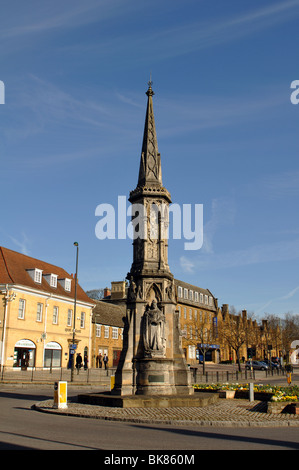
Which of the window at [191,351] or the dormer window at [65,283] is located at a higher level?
the dormer window at [65,283]

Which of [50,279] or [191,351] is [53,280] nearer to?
[50,279]

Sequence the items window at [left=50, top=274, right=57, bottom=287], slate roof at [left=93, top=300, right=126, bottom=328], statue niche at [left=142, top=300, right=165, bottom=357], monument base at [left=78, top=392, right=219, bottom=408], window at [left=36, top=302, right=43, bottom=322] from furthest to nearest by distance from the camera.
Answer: slate roof at [left=93, top=300, right=126, bottom=328], window at [left=50, top=274, right=57, bottom=287], window at [left=36, top=302, right=43, bottom=322], statue niche at [left=142, top=300, right=165, bottom=357], monument base at [left=78, top=392, right=219, bottom=408]

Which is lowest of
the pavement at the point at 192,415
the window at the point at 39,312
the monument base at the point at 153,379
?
the pavement at the point at 192,415

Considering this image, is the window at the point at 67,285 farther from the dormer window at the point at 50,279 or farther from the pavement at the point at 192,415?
the pavement at the point at 192,415

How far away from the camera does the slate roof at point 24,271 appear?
4039 centimetres

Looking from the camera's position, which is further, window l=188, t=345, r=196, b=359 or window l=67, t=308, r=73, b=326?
window l=188, t=345, r=196, b=359

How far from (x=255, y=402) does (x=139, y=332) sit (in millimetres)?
5214

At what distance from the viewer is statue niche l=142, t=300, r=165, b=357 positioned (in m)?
17.2

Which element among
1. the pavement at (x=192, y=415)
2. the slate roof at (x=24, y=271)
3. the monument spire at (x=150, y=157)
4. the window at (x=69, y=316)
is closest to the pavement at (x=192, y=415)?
the pavement at (x=192, y=415)

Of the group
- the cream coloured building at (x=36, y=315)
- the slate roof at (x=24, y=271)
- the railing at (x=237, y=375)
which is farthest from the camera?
the slate roof at (x=24, y=271)

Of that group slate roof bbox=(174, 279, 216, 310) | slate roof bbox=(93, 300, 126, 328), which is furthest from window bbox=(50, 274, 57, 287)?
slate roof bbox=(174, 279, 216, 310)

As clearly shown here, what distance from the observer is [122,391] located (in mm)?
16516

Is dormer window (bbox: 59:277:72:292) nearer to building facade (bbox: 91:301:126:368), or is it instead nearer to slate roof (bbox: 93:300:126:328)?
building facade (bbox: 91:301:126:368)

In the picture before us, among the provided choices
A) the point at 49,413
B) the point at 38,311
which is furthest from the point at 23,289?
the point at 49,413
